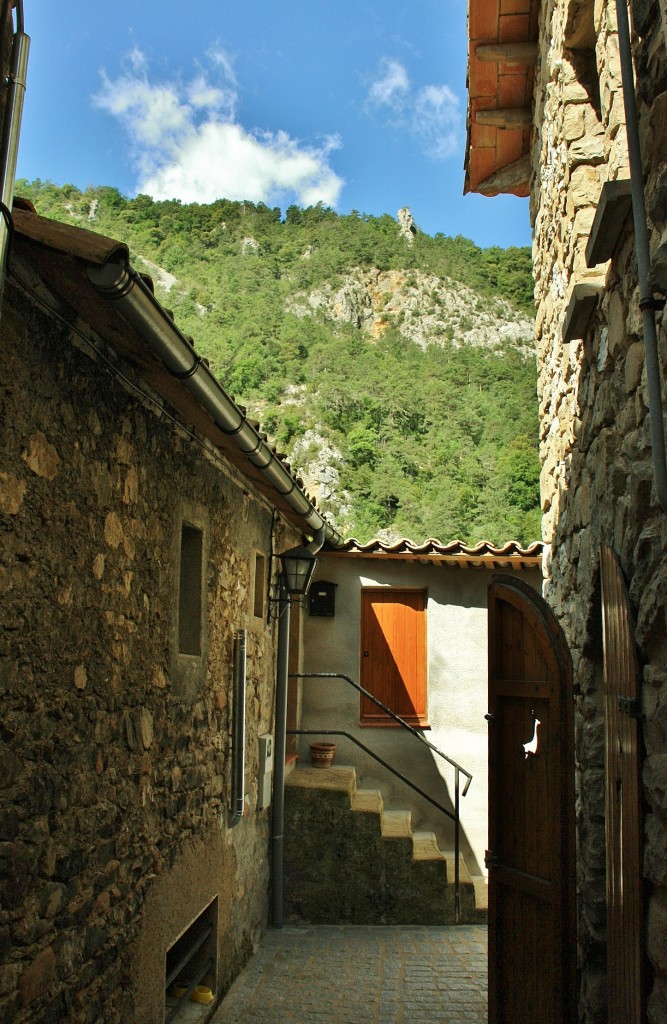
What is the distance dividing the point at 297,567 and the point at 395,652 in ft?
9.06

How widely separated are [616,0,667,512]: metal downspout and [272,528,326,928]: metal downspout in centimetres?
541

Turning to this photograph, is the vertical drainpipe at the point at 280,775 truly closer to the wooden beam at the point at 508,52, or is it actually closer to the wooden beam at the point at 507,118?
the wooden beam at the point at 507,118

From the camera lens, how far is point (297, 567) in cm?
754

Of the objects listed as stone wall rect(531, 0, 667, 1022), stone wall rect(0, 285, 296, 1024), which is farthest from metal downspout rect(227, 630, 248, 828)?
stone wall rect(531, 0, 667, 1022)

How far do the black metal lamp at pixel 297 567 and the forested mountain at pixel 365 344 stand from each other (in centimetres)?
1899

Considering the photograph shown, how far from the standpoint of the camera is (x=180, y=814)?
475 centimetres

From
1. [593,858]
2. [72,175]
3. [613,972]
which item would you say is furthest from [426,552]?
[72,175]

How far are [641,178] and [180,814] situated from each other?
3.96 metres

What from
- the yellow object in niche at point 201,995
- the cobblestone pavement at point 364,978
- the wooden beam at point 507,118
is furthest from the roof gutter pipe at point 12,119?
the cobblestone pavement at point 364,978

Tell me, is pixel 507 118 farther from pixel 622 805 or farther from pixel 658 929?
pixel 658 929

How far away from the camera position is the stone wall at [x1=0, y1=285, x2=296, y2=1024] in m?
2.89

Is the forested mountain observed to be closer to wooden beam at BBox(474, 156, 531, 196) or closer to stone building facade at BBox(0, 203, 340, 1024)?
wooden beam at BBox(474, 156, 531, 196)

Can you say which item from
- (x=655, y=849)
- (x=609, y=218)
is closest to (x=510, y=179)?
(x=609, y=218)

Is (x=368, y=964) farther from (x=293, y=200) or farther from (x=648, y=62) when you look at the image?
(x=293, y=200)
